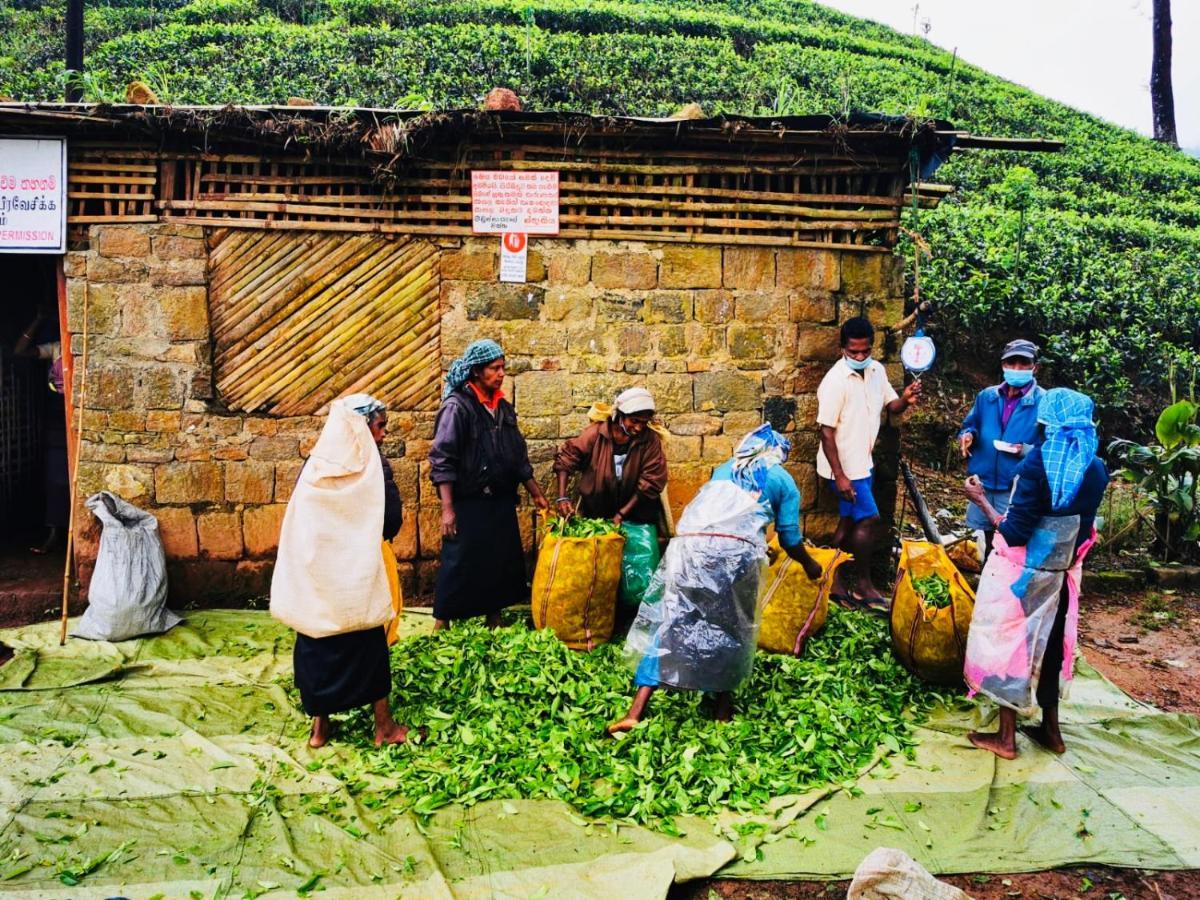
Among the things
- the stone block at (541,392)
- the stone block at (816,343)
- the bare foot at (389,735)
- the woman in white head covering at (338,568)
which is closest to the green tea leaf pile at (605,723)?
the bare foot at (389,735)

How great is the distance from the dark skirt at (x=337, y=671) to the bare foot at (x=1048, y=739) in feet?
10.8

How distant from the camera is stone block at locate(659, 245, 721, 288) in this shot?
244 inches

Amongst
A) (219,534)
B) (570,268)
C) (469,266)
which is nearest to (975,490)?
(570,268)

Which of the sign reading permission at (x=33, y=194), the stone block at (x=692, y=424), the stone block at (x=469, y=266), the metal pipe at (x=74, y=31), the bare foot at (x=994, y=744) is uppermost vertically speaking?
the metal pipe at (x=74, y=31)

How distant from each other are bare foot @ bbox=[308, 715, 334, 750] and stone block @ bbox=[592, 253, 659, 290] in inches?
131

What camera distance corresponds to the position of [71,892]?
3205 millimetres

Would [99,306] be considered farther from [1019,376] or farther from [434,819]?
[1019,376]

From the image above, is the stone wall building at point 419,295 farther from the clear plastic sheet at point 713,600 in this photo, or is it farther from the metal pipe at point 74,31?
the metal pipe at point 74,31

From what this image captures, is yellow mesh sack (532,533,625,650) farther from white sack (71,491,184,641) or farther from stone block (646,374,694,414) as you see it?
white sack (71,491,184,641)

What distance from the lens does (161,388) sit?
5988 mm

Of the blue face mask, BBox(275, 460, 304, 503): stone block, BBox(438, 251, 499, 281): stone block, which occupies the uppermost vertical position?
BBox(438, 251, 499, 281): stone block

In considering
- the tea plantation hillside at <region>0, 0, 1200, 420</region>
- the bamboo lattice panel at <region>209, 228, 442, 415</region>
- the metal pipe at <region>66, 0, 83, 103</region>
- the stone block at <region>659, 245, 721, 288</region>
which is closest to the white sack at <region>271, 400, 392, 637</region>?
the bamboo lattice panel at <region>209, 228, 442, 415</region>

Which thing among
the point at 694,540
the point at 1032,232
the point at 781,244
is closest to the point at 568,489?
the point at 694,540

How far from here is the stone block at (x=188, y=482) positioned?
6047 millimetres
